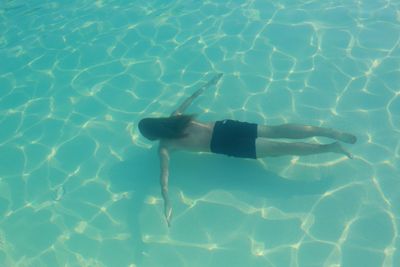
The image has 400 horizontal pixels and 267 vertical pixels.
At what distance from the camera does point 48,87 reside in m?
8.77

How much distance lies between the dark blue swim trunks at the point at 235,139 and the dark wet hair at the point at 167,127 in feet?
1.52

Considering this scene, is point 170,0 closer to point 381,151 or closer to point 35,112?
point 35,112

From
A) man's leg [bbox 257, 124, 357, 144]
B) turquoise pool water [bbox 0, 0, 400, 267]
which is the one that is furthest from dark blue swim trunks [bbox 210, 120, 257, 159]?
turquoise pool water [bbox 0, 0, 400, 267]

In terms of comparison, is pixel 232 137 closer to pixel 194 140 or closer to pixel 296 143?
pixel 194 140

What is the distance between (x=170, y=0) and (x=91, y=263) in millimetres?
7247

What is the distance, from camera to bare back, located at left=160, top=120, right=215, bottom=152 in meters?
6.13

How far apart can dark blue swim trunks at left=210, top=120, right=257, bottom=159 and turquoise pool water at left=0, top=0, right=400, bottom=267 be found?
24.6 inches

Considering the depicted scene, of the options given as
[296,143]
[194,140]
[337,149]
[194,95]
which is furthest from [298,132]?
[194,95]

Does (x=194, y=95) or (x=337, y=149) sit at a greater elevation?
(x=194, y=95)

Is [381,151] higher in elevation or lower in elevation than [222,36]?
lower

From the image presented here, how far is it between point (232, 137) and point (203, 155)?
991 mm

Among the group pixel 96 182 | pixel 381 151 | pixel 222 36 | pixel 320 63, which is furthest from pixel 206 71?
pixel 381 151

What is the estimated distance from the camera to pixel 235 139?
19.5 ft

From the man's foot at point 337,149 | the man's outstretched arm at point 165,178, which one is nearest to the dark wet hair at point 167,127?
the man's outstretched arm at point 165,178
